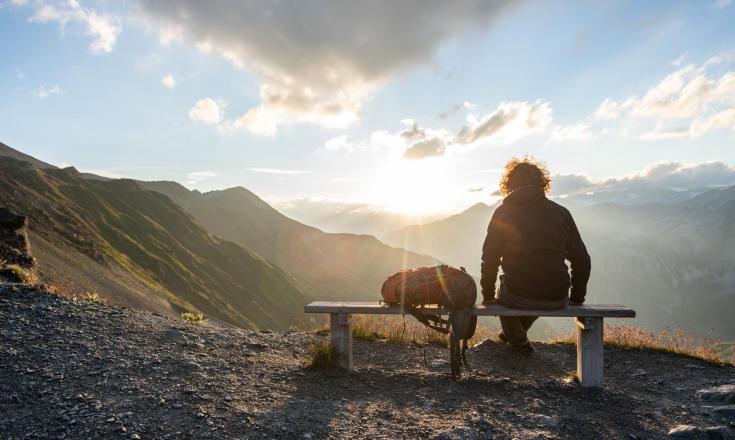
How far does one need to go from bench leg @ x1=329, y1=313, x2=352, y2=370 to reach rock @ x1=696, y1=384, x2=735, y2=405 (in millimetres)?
5040

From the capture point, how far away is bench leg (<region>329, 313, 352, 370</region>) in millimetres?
6668

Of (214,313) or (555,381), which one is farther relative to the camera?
(214,313)

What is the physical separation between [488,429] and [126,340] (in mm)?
5449

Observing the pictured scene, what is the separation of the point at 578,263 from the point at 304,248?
17145 cm

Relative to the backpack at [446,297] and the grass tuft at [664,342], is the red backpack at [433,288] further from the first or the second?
Answer: the grass tuft at [664,342]

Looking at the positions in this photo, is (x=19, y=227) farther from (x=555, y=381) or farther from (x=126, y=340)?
(x=555, y=381)

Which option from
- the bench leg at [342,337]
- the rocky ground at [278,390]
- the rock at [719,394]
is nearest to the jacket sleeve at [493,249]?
the rocky ground at [278,390]

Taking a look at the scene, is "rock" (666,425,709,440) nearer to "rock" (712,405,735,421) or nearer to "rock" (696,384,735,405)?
"rock" (712,405,735,421)

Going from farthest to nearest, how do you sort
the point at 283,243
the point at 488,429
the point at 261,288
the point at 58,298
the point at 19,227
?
the point at 283,243
the point at 261,288
the point at 19,227
the point at 58,298
the point at 488,429

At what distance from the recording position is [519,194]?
246 inches

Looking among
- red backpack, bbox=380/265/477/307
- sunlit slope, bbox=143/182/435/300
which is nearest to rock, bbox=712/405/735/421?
red backpack, bbox=380/265/477/307

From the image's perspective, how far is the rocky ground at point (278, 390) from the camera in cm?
442

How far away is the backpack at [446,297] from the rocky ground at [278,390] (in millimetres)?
708

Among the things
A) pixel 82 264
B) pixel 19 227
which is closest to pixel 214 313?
pixel 82 264
